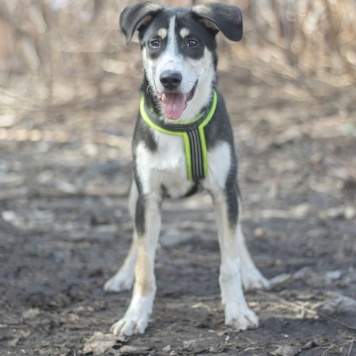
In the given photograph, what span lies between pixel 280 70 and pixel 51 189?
342 centimetres

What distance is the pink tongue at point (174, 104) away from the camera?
3.64 metres

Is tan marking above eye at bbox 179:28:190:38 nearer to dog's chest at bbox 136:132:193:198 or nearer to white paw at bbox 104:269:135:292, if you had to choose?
dog's chest at bbox 136:132:193:198

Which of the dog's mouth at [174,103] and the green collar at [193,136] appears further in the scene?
the green collar at [193,136]

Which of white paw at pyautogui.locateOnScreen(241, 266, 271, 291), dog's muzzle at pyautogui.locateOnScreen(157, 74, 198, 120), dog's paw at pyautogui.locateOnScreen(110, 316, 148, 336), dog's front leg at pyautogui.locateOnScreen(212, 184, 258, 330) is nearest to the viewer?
dog's muzzle at pyautogui.locateOnScreen(157, 74, 198, 120)

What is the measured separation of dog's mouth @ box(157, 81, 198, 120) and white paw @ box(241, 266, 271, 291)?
4.27ft

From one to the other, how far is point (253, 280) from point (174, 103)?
1.39 metres

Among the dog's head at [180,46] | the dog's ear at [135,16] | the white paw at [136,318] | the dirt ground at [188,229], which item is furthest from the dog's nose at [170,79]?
the dirt ground at [188,229]

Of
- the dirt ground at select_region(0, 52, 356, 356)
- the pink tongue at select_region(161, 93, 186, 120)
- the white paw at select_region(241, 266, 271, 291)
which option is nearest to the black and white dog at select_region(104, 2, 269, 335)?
the pink tongue at select_region(161, 93, 186, 120)

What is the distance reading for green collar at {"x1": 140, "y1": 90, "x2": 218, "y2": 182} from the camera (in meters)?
3.78

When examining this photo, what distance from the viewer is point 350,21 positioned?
7.99m

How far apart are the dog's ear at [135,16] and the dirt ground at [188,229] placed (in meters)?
1.61

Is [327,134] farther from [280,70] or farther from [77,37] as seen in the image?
[77,37]

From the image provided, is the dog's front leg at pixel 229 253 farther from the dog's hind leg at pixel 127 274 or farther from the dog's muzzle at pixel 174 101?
the dog's hind leg at pixel 127 274

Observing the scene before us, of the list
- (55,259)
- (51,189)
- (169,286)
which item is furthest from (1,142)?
(169,286)
